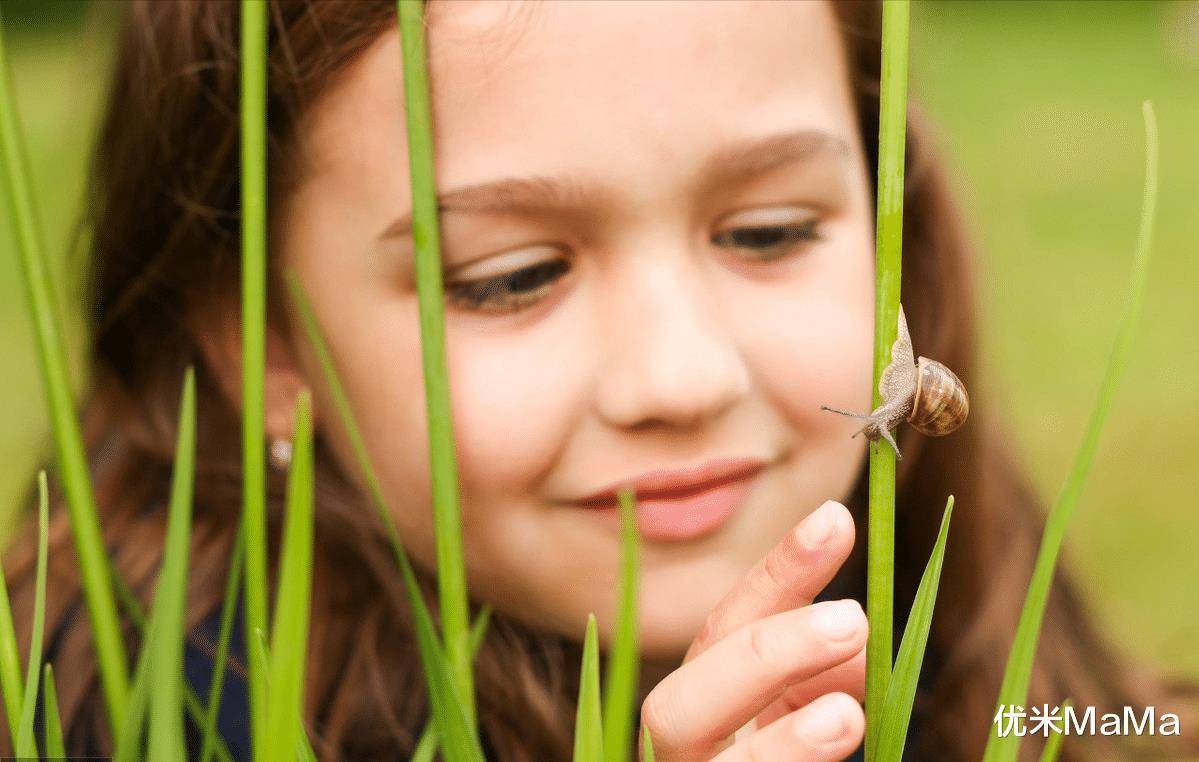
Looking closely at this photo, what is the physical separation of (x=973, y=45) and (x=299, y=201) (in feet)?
16.1

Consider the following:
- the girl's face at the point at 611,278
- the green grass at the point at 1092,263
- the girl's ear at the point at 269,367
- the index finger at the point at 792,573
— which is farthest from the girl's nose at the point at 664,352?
the green grass at the point at 1092,263

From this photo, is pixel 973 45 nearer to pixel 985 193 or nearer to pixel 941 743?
pixel 985 193

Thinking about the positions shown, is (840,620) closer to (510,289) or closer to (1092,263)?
(510,289)

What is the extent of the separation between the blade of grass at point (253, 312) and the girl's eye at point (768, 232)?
285mm

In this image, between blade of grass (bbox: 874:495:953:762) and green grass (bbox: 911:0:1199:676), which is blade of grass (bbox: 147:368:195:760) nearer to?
blade of grass (bbox: 874:495:953:762)

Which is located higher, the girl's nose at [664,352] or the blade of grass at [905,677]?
the girl's nose at [664,352]

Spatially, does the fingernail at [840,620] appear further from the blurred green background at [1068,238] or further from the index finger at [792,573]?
the blurred green background at [1068,238]

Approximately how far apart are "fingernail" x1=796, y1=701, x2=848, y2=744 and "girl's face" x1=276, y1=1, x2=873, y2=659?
8.5 inches

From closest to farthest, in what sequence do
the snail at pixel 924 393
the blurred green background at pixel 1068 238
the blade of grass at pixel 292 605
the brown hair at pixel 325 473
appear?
the blade of grass at pixel 292 605 < the snail at pixel 924 393 < the brown hair at pixel 325 473 < the blurred green background at pixel 1068 238

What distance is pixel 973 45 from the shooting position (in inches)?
198

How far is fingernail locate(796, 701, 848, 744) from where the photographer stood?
370mm

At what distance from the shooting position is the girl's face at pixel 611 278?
0.56 meters

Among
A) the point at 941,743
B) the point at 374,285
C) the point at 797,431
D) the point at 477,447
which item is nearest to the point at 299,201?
the point at 374,285

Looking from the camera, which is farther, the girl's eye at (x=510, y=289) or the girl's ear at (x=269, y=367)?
the girl's ear at (x=269, y=367)
